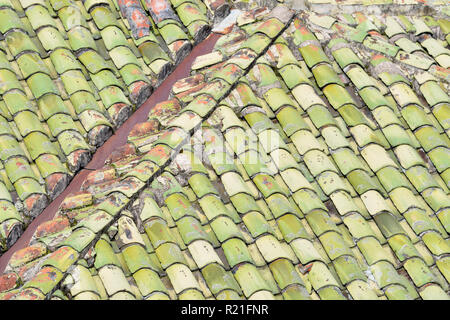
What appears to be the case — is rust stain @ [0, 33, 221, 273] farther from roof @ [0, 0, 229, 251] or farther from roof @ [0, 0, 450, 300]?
roof @ [0, 0, 450, 300]

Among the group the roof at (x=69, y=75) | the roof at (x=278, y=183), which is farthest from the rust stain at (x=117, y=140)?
the roof at (x=278, y=183)

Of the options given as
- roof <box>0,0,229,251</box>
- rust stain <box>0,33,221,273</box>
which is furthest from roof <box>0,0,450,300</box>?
roof <box>0,0,229,251</box>

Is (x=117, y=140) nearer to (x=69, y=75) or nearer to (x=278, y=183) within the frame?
(x=69, y=75)

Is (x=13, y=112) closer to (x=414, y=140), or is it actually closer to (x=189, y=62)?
(x=189, y=62)

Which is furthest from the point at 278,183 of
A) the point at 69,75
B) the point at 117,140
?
the point at 69,75

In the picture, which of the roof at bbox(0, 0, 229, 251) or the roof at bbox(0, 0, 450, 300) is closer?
the roof at bbox(0, 0, 450, 300)
